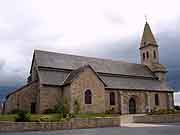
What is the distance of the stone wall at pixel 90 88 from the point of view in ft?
123

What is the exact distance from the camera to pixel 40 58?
1650 inches

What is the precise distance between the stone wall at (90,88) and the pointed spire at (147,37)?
2320 cm

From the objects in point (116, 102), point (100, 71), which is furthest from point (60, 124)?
point (100, 71)

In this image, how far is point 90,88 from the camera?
3869 cm

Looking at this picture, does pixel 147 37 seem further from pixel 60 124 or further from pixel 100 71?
pixel 60 124

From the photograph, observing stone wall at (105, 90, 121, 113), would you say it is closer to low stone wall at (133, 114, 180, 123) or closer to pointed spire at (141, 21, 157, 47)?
low stone wall at (133, 114, 180, 123)

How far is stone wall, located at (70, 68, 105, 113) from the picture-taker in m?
37.4

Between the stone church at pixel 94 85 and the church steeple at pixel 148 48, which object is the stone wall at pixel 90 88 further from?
the church steeple at pixel 148 48

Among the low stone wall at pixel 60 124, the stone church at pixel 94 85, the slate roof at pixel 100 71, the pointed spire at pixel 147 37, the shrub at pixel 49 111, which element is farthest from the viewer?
the pointed spire at pixel 147 37

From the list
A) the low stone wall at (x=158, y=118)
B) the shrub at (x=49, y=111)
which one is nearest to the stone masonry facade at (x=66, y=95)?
the shrub at (x=49, y=111)

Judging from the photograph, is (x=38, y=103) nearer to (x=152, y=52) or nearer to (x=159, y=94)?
(x=159, y=94)

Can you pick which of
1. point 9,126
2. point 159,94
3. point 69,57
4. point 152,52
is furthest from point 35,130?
point 152,52

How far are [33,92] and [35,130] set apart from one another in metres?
19.2

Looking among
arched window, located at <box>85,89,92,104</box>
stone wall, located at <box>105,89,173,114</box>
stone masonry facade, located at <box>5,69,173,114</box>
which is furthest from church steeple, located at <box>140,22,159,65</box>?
arched window, located at <box>85,89,92,104</box>
